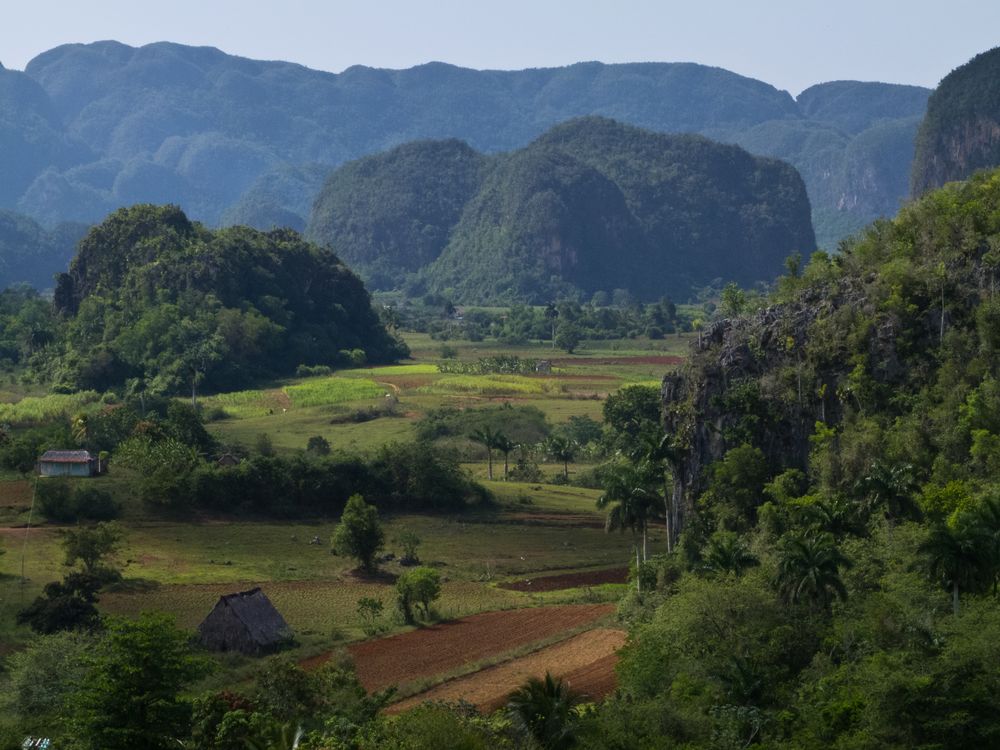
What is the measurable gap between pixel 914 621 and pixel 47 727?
2015 cm

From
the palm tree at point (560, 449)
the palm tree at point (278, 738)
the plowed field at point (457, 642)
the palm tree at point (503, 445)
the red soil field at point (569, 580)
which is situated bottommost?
the red soil field at point (569, 580)

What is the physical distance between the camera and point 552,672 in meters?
46.2

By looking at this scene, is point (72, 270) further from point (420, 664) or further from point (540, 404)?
point (420, 664)

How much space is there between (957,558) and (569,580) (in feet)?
84.2

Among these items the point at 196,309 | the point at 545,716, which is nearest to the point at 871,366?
the point at 545,716

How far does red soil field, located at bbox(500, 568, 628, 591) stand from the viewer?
61.4 m

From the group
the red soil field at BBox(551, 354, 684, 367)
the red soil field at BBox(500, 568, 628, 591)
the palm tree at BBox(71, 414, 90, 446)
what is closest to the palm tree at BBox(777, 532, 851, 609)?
the red soil field at BBox(500, 568, 628, 591)

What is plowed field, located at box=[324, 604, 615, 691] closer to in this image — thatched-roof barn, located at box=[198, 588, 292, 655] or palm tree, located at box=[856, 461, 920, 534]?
thatched-roof barn, located at box=[198, 588, 292, 655]

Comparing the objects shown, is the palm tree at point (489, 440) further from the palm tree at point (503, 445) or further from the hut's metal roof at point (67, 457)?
the hut's metal roof at point (67, 457)

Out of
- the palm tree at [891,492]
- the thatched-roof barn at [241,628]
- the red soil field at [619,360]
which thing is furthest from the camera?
the red soil field at [619,360]

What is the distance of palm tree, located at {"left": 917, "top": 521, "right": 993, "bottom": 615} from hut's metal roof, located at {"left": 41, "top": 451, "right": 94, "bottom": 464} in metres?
46.6

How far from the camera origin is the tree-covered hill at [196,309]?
127m

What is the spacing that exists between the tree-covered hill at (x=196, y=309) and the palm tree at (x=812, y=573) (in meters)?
83.2

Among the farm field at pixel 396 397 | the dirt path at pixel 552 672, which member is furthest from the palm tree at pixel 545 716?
the farm field at pixel 396 397
